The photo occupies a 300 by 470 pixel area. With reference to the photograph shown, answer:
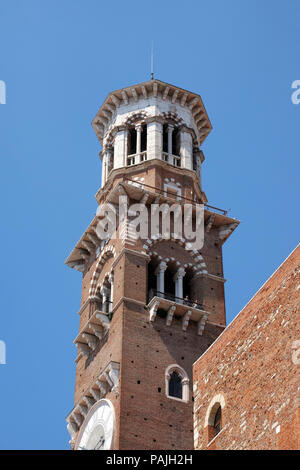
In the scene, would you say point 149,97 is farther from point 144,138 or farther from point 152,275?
point 152,275

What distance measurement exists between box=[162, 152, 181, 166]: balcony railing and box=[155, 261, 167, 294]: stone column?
654cm

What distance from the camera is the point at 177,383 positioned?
3769 centimetres

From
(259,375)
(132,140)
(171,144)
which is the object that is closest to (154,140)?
(171,144)

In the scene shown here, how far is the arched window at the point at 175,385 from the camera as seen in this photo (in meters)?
37.2

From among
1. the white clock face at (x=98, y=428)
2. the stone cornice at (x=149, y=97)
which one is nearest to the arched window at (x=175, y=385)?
the white clock face at (x=98, y=428)

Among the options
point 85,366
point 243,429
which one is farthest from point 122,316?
point 243,429

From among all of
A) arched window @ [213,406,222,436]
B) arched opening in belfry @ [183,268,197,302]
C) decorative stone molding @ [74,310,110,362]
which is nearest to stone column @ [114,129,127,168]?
arched opening in belfry @ [183,268,197,302]

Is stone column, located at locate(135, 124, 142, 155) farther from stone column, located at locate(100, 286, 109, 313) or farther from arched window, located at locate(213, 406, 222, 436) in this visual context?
arched window, located at locate(213, 406, 222, 436)

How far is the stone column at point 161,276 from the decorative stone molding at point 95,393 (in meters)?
4.90

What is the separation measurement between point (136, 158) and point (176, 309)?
9.66 meters

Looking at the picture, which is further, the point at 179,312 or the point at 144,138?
the point at 144,138

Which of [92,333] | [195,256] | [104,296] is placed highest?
[195,256]

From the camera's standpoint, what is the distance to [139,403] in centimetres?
3594

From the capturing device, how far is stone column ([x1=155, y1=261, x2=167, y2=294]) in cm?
4059
